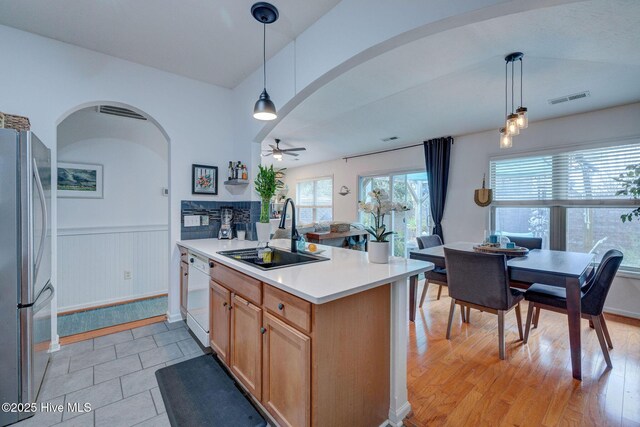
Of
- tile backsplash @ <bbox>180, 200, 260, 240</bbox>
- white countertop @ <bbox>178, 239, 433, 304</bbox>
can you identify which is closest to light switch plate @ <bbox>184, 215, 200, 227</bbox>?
tile backsplash @ <bbox>180, 200, 260, 240</bbox>

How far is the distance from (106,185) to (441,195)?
16.9 ft

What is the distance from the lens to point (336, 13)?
6.42ft

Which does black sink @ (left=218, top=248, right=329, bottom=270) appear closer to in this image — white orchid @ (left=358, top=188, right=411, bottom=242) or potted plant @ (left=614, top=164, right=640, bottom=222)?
white orchid @ (left=358, top=188, right=411, bottom=242)

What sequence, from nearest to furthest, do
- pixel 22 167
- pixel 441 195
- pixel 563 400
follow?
pixel 22 167 < pixel 563 400 < pixel 441 195

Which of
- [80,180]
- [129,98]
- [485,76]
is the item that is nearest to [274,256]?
[129,98]

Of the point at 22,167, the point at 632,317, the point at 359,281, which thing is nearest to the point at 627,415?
the point at 359,281

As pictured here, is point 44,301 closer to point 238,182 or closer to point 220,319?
point 220,319

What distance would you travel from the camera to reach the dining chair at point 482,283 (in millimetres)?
2330

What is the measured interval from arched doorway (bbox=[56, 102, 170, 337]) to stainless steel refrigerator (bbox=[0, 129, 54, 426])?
1317 millimetres

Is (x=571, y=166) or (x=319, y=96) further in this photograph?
(x=571, y=166)

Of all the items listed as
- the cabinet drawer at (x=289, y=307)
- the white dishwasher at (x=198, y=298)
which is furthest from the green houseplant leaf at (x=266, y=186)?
the cabinet drawer at (x=289, y=307)

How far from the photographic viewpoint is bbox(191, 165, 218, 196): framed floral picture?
3.17 meters

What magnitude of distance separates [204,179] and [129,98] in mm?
1055

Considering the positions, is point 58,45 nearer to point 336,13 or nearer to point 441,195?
point 336,13
